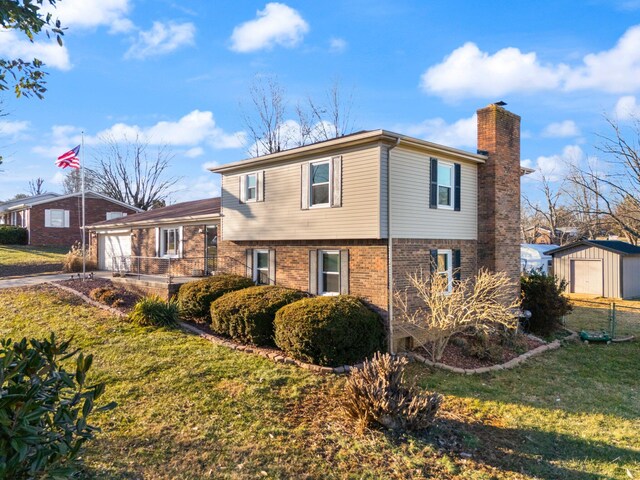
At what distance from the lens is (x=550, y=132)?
845 inches

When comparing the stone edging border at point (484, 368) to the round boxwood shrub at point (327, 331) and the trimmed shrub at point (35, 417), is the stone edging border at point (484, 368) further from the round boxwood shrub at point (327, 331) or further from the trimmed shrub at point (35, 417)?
the trimmed shrub at point (35, 417)

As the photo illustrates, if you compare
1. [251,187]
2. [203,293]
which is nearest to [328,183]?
[251,187]

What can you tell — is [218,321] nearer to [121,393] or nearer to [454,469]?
[121,393]

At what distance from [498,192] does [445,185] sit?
2.07 m

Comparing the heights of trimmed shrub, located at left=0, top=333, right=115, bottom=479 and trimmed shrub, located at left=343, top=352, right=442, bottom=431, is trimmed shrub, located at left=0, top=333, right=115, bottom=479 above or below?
above

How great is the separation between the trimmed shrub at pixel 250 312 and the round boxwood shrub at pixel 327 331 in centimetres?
53

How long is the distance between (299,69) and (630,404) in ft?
42.1

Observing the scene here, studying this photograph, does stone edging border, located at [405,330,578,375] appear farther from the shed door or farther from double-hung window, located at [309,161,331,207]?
the shed door

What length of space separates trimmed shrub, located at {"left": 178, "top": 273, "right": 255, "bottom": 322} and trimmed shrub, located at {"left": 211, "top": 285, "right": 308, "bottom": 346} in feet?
2.65

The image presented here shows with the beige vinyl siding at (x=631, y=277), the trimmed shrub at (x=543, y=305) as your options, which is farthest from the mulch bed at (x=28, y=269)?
the beige vinyl siding at (x=631, y=277)

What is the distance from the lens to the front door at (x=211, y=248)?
56.9 ft

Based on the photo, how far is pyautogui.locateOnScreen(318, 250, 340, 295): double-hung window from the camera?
40.4ft

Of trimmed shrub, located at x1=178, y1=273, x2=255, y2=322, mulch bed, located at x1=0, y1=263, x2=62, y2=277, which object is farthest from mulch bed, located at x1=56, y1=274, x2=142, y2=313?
mulch bed, located at x1=0, y1=263, x2=62, y2=277

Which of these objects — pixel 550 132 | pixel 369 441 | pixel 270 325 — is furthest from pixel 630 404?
pixel 550 132
